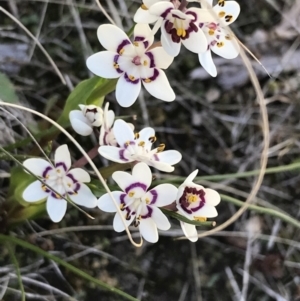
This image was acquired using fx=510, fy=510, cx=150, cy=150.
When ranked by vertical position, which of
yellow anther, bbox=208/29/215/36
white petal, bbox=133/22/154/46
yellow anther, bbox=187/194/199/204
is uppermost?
yellow anther, bbox=208/29/215/36

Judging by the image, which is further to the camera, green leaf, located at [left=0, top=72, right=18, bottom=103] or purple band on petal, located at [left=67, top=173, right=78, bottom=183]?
green leaf, located at [left=0, top=72, right=18, bottom=103]

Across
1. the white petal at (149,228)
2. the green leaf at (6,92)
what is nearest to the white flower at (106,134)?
the white petal at (149,228)

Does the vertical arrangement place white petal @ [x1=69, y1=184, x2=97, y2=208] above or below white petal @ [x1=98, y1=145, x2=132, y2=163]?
below

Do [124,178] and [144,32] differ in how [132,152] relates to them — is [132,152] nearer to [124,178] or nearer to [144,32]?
[124,178]

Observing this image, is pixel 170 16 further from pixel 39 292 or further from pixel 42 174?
pixel 39 292

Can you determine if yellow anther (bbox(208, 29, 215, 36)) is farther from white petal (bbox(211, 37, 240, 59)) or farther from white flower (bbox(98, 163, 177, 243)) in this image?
white flower (bbox(98, 163, 177, 243))

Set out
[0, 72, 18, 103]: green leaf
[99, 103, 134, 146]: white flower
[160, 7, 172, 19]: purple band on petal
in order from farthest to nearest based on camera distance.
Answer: [0, 72, 18, 103]: green leaf, [99, 103, 134, 146]: white flower, [160, 7, 172, 19]: purple band on petal

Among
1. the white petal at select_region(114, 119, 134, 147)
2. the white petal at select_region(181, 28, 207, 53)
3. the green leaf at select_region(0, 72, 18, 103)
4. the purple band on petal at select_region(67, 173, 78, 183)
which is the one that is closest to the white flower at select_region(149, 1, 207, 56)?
the white petal at select_region(181, 28, 207, 53)
